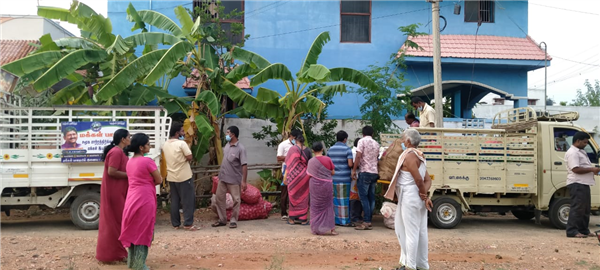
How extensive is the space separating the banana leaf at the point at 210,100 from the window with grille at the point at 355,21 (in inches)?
218

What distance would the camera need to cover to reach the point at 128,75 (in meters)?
9.62

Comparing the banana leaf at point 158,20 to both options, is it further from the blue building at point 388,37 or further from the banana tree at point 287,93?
the blue building at point 388,37

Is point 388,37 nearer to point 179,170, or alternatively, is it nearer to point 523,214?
point 523,214

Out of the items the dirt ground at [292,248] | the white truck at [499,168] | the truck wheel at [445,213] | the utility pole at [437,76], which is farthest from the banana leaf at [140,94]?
the truck wheel at [445,213]

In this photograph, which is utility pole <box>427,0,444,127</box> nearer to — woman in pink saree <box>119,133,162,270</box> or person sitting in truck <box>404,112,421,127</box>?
person sitting in truck <box>404,112,421,127</box>

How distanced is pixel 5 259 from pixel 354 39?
1055 cm

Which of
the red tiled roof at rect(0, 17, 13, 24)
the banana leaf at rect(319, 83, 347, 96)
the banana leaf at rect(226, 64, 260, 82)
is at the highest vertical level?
the red tiled roof at rect(0, 17, 13, 24)

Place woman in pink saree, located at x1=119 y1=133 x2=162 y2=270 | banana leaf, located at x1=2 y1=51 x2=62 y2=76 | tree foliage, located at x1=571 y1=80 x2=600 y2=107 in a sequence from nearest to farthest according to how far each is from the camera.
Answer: woman in pink saree, located at x1=119 y1=133 x2=162 y2=270 → banana leaf, located at x1=2 y1=51 x2=62 y2=76 → tree foliage, located at x1=571 y1=80 x2=600 y2=107

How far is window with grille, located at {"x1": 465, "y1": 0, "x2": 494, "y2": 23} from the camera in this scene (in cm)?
1491

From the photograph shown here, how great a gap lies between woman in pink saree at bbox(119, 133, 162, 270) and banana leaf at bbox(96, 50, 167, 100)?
13.8 feet

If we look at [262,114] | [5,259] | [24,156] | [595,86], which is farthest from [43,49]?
[595,86]

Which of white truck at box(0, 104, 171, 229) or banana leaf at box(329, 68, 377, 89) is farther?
banana leaf at box(329, 68, 377, 89)

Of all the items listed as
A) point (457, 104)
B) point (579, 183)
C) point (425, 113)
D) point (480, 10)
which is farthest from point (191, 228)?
point (480, 10)

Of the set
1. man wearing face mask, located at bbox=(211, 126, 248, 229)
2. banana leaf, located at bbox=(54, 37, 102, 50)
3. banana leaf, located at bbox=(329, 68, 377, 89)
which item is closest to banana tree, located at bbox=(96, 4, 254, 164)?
banana leaf, located at bbox=(54, 37, 102, 50)
